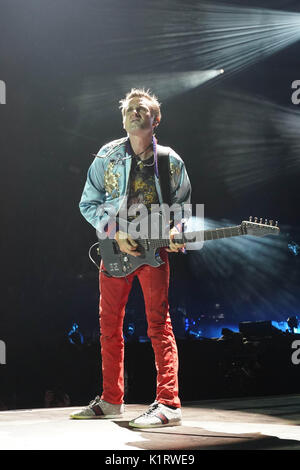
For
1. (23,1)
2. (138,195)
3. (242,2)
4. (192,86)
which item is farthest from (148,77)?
(138,195)

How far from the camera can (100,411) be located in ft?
8.63

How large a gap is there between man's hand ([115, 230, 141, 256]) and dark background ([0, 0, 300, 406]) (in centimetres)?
305

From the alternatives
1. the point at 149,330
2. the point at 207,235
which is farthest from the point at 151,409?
the point at 207,235

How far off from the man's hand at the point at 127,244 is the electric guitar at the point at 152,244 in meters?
0.04

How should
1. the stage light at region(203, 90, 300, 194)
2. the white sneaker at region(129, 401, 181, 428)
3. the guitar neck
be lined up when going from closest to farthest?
the white sneaker at region(129, 401, 181, 428)
the guitar neck
the stage light at region(203, 90, 300, 194)

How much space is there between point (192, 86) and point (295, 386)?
462cm

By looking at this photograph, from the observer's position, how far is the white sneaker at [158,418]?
7.36ft

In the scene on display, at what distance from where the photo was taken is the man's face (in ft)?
8.61

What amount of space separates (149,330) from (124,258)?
0.37 meters

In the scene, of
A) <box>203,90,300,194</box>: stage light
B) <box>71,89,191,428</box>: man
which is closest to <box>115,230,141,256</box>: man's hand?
<box>71,89,191,428</box>: man

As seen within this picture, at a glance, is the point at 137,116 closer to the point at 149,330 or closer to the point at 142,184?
the point at 142,184

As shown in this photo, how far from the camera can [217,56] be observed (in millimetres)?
7602

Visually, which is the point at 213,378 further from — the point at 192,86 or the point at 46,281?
the point at 192,86
